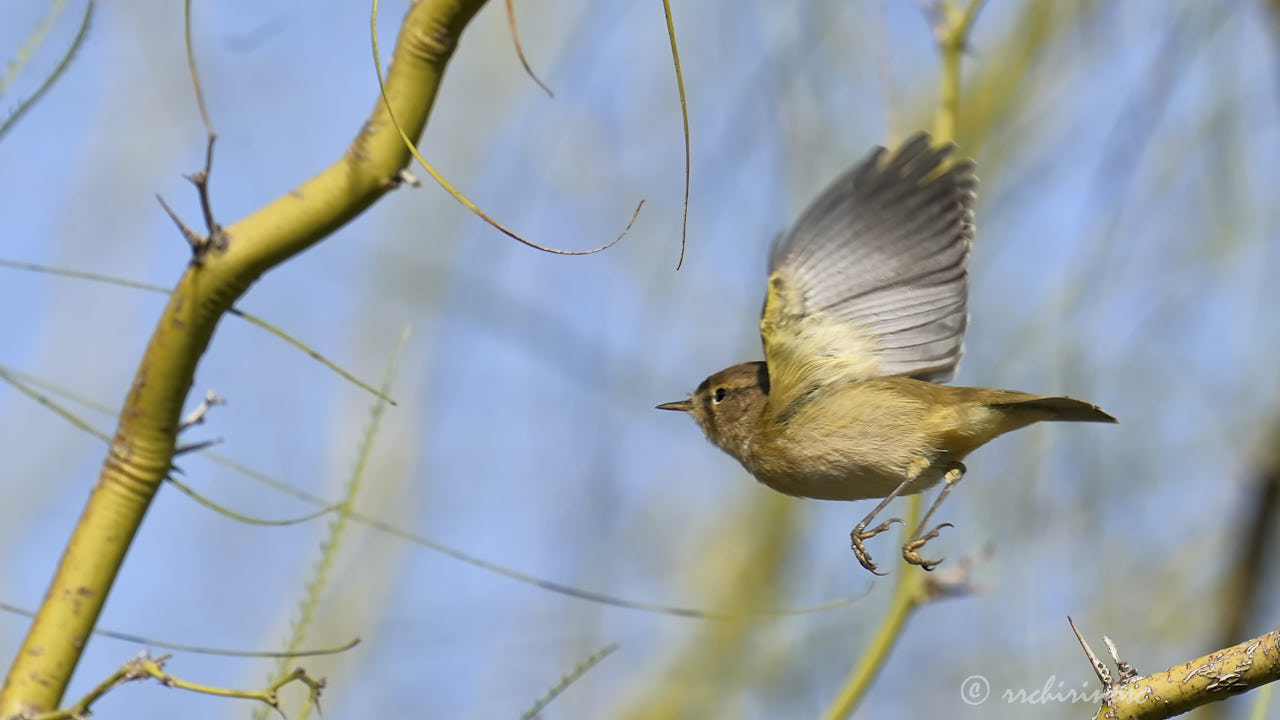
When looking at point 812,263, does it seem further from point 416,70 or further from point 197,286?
point 197,286

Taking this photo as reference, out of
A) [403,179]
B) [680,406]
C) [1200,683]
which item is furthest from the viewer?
[680,406]

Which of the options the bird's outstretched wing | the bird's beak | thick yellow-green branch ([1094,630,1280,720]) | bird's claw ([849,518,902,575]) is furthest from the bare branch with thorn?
the bird's beak

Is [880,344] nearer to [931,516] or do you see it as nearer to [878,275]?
[878,275]

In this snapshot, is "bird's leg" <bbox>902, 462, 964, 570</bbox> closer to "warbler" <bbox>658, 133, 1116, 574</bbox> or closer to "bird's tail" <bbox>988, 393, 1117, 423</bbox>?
"warbler" <bbox>658, 133, 1116, 574</bbox>

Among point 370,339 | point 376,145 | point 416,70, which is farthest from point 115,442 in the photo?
point 370,339

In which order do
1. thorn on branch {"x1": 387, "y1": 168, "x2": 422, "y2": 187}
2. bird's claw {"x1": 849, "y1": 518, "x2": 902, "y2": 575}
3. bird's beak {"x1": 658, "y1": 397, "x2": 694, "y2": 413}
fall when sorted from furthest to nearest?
bird's beak {"x1": 658, "y1": 397, "x2": 694, "y2": 413} → bird's claw {"x1": 849, "y1": 518, "x2": 902, "y2": 575} → thorn on branch {"x1": 387, "y1": 168, "x2": 422, "y2": 187}

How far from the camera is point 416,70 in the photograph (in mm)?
1833

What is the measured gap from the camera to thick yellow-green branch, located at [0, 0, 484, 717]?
174 cm

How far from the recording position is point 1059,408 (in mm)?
3139

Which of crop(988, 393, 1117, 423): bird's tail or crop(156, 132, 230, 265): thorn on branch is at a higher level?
crop(988, 393, 1117, 423): bird's tail

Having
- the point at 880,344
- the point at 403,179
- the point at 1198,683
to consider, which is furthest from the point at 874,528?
the point at 403,179

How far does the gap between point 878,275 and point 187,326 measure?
1.95 metres

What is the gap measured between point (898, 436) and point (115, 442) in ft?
6.64

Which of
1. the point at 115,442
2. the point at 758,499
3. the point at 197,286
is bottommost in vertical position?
the point at 115,442
